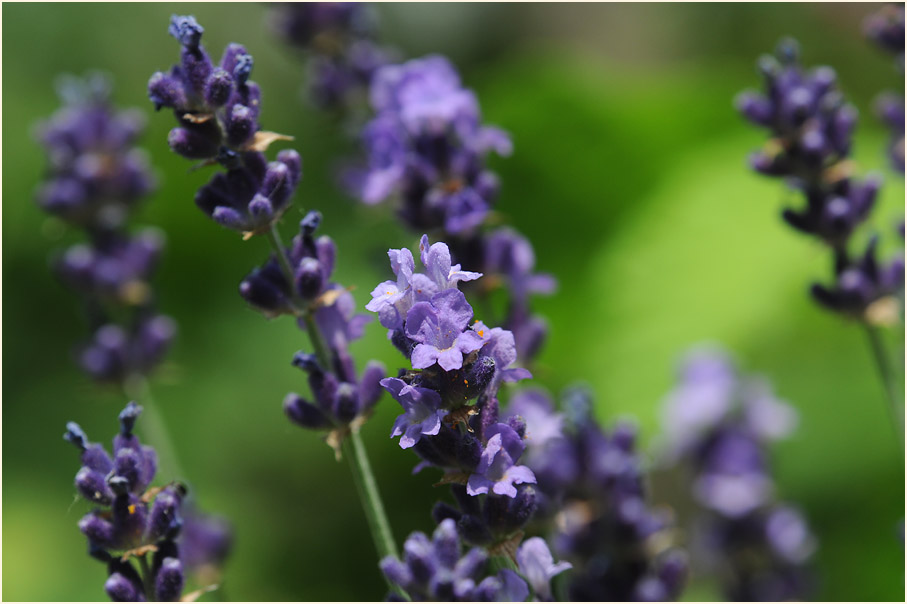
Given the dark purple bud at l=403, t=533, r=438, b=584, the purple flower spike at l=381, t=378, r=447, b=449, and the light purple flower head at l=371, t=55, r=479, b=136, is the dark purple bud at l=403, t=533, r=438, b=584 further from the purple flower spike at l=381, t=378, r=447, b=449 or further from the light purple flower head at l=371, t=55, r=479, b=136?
the light purple flower head at l=371, t=55, r=479, b=136

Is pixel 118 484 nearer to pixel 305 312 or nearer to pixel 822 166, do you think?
pixel 305 312

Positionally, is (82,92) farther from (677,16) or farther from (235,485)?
(677,16)

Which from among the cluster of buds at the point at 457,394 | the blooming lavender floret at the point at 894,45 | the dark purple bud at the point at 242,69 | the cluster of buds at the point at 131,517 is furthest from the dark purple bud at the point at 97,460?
the blooming lavender floret at the point at 894,45

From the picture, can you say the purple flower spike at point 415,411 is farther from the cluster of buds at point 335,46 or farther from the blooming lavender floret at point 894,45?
the cluster of buds at point 335,46

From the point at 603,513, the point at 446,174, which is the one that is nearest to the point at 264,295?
the point at 446,174

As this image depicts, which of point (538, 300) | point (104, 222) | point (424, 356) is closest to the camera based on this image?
point (424, 356)

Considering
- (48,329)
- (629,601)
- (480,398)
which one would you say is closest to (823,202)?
(629,601)

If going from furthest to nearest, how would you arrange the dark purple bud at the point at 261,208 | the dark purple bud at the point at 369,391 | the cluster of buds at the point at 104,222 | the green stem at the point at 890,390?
the cluster of buds at the point at 104,222 < the green stem at the point at 890,390 < the dark purple bud at the point at 369,391 < the dark purple bud at the point at 261,208
